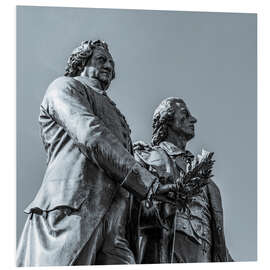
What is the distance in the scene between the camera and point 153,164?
845 centimetres

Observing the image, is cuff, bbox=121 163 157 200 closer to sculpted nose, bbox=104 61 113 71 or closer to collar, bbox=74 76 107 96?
collar, bbox=74 76 107 96

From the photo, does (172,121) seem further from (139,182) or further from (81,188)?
(81,188)

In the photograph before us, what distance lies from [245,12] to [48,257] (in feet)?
13.4

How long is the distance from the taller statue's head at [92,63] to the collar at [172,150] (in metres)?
1.51

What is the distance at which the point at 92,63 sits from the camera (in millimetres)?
7441

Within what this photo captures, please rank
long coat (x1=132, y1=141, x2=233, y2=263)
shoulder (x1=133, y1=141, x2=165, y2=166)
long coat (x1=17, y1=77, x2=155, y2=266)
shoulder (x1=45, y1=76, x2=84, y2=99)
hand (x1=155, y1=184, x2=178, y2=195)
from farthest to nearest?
shoulder (x1=133, y1=141, x2=165, y2=166)
long coat (x1=132, y1=141, x2=233, y2=263)
shoulder (x1=45, y1=76, x2=84, y2=99)
hand (x1=155, y1=184, x2=178, y2=195)
long coat (x1=17, y1=77, x2=155, y2=266)

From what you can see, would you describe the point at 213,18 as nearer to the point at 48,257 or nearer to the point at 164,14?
the point at 164,14

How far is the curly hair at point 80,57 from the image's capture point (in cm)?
744

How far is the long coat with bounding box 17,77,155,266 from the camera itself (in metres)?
6.30

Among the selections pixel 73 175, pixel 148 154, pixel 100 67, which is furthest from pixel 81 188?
pixel 148 154

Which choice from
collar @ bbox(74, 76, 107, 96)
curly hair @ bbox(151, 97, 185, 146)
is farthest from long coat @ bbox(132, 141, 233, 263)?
collar @ bbox(74, 76, 107, 96)

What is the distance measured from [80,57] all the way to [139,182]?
4.69 feet

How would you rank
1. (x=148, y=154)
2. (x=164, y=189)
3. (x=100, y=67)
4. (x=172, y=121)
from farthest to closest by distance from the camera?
1. (x=172, y=121)
2. (x=148, y=154)
3. (x=100, y=67)
4. (x=164, y=189)

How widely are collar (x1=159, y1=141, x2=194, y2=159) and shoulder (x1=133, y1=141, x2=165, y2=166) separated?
9 centimetres
